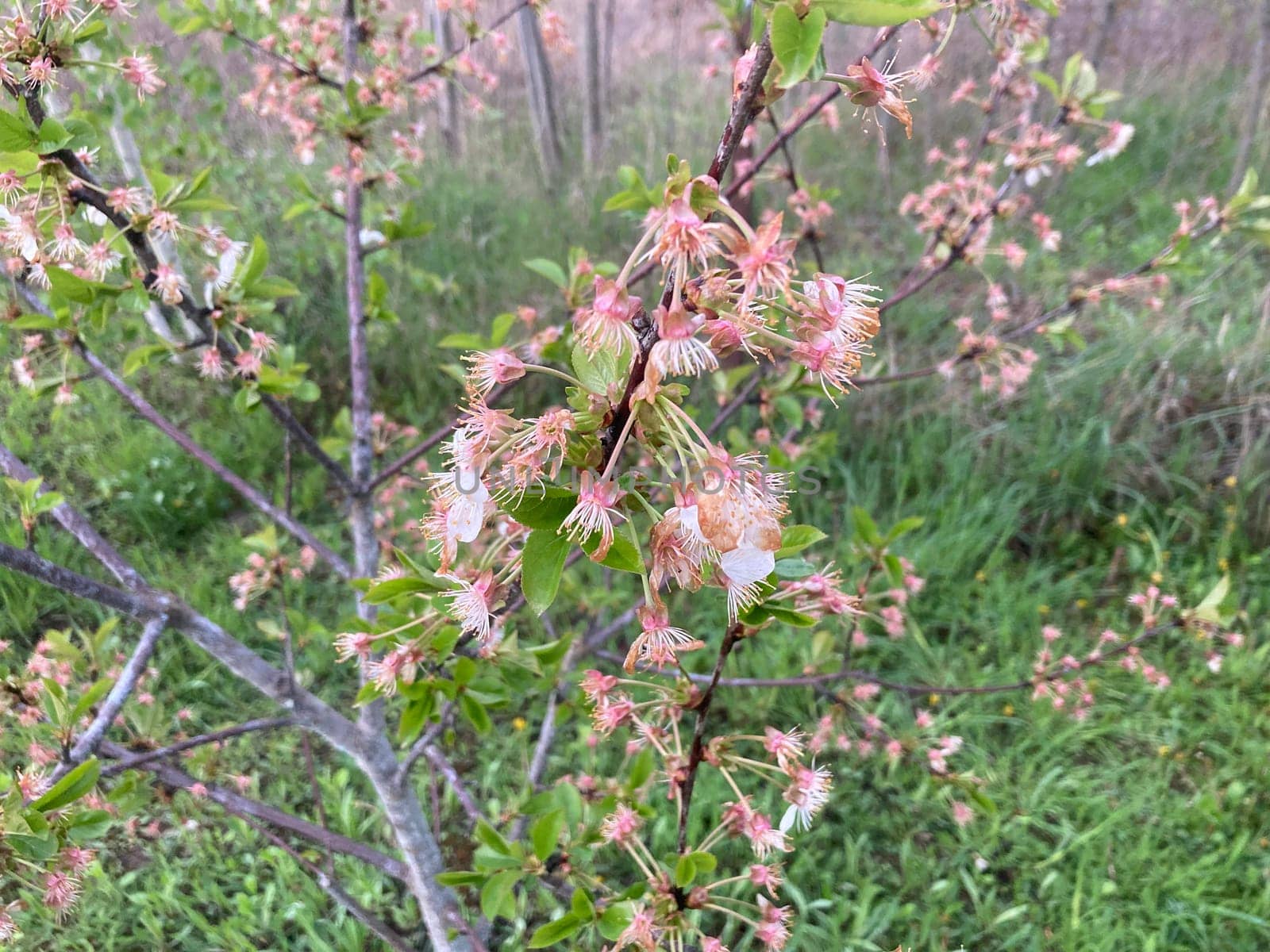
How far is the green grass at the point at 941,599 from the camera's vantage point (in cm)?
187

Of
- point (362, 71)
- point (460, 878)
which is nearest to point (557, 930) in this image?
point (460, 878)

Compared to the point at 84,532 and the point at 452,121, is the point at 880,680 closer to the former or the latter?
the point at 84,532

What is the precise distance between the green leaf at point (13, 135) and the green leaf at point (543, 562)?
74 cm

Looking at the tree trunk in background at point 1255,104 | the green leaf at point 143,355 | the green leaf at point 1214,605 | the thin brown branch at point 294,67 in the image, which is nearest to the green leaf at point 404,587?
the green leaf at point 143,355

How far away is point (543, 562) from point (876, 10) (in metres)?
0.46

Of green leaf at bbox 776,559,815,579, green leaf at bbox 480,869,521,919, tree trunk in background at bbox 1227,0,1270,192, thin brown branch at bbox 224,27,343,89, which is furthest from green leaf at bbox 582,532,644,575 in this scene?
tree trunk in background at bbox 1227,0,1270,192

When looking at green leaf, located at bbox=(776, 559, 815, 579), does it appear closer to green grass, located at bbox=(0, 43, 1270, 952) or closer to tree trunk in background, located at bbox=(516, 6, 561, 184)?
green grass, located at bbox=(0, 43, 1270, 952)

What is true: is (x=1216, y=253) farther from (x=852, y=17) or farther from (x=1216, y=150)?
(x=852, y=17)

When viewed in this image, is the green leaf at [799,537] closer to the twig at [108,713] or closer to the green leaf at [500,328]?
the green leaf at [500,328]

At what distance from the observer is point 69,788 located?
0.81m

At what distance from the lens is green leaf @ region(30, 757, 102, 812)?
78 cm

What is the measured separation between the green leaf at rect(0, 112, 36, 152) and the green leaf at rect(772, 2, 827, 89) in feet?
2.67

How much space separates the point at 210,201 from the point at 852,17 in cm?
87

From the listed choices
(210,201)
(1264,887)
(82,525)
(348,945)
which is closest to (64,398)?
(82,525)
